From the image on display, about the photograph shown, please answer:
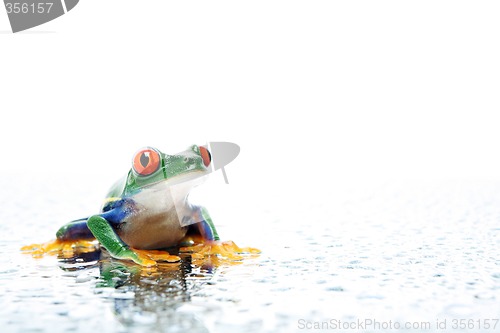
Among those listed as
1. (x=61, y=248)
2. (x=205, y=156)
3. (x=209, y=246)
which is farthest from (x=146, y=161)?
(x=61, y=248)

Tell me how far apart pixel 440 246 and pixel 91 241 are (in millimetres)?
1721

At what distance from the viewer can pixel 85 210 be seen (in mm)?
4875

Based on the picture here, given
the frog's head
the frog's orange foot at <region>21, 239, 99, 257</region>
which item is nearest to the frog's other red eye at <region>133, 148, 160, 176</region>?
the frog's head

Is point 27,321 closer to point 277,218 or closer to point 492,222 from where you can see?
point 277,218

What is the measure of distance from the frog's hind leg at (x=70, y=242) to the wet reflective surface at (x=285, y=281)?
13 centimetres

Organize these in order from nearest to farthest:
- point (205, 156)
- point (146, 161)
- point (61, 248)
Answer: point (146, 161) → point (205, 156) → point (61, 248)

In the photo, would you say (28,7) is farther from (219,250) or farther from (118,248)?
(219,250)

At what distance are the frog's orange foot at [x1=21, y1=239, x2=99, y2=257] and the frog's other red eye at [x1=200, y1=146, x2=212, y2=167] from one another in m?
0.72

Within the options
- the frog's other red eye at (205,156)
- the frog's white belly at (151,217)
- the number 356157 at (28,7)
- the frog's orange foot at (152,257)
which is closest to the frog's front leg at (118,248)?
the frog's orange foot at (152,257)

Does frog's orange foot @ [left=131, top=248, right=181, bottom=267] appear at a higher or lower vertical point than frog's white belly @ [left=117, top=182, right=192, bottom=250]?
lower

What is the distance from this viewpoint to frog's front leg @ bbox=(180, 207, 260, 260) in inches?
113

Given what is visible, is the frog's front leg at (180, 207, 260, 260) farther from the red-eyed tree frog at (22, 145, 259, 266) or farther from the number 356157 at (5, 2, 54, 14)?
the number 356157 at (5, 2, 54, 14)

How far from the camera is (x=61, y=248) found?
10.2 feet

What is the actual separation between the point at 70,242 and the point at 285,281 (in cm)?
141
